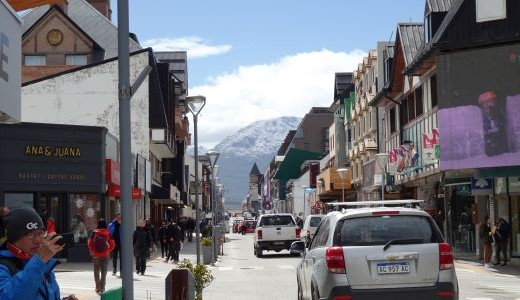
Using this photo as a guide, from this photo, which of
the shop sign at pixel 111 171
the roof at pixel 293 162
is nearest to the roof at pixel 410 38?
the shop sign at pixel 111 171

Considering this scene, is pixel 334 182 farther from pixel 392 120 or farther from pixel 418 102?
pixel 418 102

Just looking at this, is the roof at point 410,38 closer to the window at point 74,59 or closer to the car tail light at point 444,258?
the window at point 74,59

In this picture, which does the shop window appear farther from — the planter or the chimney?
the chimney

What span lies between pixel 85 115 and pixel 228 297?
27643mm

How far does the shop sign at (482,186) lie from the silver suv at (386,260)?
19980mm

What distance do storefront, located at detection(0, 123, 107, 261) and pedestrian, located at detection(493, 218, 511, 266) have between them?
14189 millimetres

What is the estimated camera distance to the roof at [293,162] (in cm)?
12169

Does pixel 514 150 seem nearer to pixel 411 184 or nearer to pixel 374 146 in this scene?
pixel 411 184

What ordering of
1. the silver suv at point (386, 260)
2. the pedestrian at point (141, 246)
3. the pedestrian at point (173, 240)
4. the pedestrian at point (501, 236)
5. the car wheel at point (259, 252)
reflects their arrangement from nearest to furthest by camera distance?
the silver suv at point (386, 260), the pedestrian at point (141, 246), the pedestrian at point (501, 236), the pedestrian at point (173, 240), the car wheel at point (259, 252)

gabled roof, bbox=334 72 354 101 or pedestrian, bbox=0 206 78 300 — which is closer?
pedestrian, bbox=0 206 78 300

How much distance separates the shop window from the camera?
3075cm

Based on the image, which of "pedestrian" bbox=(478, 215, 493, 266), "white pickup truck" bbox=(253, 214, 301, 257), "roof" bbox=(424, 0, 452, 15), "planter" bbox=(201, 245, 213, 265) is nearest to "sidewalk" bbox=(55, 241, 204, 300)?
"planter" bbox=(201, 245, 213, 265)

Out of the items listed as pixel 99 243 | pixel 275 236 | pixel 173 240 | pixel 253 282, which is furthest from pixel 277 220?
pixel 99 243

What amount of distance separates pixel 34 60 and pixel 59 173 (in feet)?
78.4
